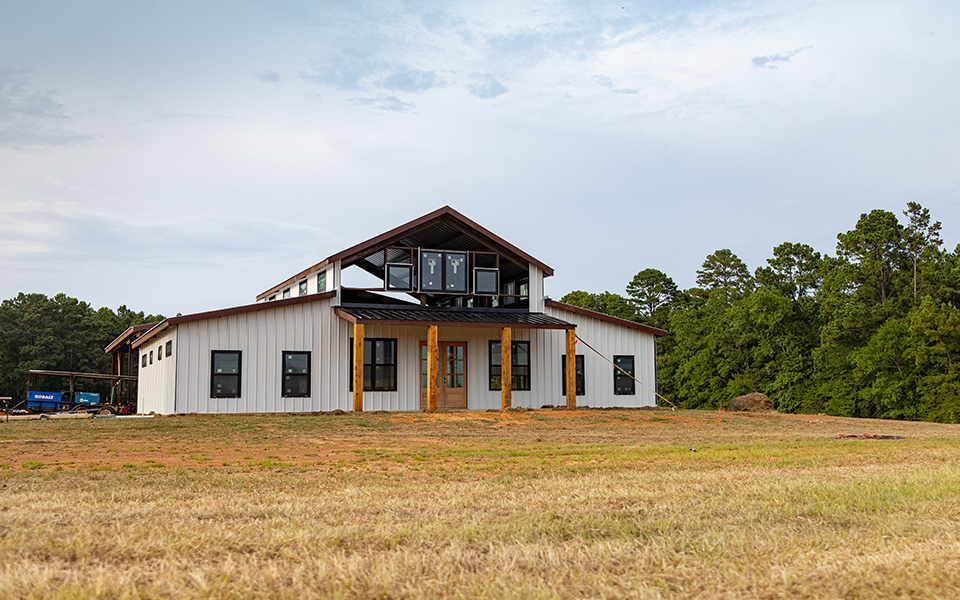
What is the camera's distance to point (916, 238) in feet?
125

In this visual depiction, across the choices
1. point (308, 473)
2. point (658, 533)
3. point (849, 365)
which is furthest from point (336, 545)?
point (849, 365)

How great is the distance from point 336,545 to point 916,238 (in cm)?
4007

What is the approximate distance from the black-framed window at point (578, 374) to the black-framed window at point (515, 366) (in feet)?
3.87

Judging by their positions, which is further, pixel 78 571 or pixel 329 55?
pixel 329 55

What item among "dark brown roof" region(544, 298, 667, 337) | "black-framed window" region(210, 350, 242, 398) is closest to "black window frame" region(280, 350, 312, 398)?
"black-framed window" region(210, 350, 242, 398)

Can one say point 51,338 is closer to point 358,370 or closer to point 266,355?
point 266,355

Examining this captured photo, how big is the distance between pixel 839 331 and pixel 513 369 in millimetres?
20367

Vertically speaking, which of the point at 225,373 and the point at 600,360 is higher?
the point at 600,360

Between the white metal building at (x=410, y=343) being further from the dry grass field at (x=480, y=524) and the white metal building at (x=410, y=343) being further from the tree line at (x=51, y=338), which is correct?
the tree line at (x=51, y=338)

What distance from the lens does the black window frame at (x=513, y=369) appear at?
80.5 feet

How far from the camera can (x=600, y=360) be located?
26.1 metres

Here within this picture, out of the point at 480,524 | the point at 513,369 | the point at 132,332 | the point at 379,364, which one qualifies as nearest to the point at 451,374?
the point at 513,369

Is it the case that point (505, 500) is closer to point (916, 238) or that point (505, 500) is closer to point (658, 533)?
point (658, 533)

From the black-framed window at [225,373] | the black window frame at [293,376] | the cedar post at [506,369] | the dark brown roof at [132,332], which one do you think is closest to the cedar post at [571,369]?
the cedar post at [506,369]
